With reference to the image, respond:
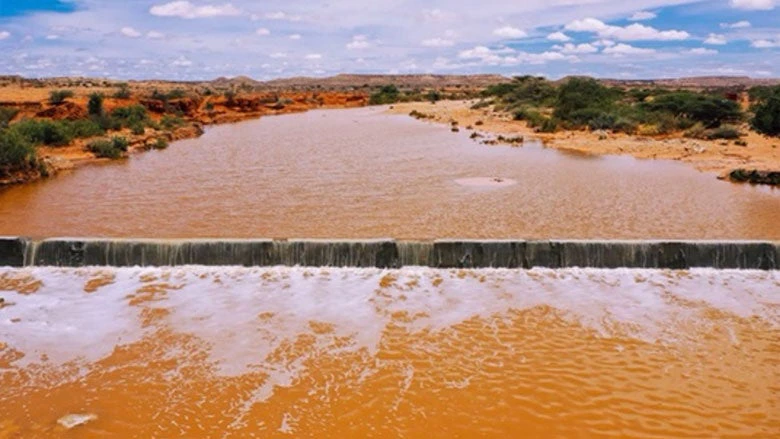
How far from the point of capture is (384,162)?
2177cm

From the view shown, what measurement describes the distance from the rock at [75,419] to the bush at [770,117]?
72.3ft

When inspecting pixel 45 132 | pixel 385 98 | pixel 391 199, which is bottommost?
pixel 391 199

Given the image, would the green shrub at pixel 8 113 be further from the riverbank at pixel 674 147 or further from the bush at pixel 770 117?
the bush at pixel 770 117

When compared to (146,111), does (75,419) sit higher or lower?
lower

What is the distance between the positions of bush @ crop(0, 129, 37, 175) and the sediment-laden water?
7873mm

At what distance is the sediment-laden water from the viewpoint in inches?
241

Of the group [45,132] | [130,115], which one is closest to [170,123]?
[130,115]

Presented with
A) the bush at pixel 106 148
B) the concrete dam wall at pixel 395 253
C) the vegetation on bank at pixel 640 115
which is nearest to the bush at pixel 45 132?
the bush at pixel 106 148

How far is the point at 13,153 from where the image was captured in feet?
56.1

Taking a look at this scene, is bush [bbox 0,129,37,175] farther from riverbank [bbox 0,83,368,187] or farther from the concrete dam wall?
the concrete dam wall

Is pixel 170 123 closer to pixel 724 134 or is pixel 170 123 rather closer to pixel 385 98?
pixel 724 134

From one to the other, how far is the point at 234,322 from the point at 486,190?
9.48 m

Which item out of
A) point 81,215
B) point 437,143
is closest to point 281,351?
point 81,215

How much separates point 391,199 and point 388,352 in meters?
8.15
